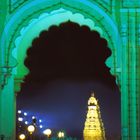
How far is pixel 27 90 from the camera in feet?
66.5

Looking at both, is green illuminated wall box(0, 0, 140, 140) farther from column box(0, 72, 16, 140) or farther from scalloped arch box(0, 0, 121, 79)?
column box(0, 72, 16, 140)

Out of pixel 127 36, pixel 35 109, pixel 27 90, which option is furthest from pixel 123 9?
pixel 35 109

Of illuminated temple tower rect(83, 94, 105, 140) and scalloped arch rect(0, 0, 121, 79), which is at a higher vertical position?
scalloped arch rect(0, 0, 121, 79)

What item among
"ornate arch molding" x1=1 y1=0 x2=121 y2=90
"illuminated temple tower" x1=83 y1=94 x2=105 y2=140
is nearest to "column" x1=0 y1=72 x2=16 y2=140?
"ornate arch molding" x1=1 y1=0 x2=121 y2=90

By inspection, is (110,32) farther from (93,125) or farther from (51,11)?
(93,125)

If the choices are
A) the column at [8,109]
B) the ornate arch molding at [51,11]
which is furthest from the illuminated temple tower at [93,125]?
the ornate arch molding at [51,11]

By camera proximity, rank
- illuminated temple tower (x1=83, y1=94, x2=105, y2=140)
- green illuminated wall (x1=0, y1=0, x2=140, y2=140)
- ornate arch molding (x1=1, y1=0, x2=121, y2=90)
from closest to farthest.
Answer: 1. green illuminated wall (x1=0, y1=0, x2=140, y2=140)
2. ornate arch molding (x1=1, y1=0, x2=121, y2=90)
3. illuminated temple tower (x1=83, y1=94, x2=105, y2=140)

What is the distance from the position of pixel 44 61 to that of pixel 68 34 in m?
1.15

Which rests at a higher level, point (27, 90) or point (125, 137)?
point (27, 90)

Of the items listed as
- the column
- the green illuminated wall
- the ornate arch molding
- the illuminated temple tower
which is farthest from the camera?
the illuminated temple tower

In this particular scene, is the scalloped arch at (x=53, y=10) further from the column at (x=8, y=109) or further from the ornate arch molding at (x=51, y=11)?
the column at (x=8, y=109)

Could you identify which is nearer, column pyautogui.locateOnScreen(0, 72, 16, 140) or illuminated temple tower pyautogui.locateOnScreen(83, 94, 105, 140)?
column pyautogui.locateOnScreen(0, 72, 16, 140)

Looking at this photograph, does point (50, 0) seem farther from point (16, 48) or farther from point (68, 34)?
point (68, 34)

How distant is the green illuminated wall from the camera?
13.1m
